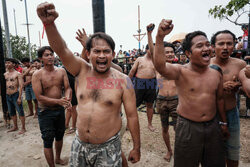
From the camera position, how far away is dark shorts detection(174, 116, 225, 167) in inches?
80.3

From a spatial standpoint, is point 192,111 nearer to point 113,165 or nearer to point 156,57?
point 156,57

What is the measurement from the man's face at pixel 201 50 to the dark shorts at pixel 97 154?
146 cm

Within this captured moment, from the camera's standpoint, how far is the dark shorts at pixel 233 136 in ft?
7.94

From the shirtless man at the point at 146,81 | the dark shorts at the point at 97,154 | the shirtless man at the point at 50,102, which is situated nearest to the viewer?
the dark shorts at the point at 97,154

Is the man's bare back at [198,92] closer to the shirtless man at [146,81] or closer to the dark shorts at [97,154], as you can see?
the dark shorts at [97,154]

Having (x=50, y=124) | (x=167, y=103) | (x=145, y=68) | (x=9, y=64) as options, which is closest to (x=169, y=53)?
(x=167, y=103)

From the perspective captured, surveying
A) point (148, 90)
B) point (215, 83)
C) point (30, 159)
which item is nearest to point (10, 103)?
point (30, 159)

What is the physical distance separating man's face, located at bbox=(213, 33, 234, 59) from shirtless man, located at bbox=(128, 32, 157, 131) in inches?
101

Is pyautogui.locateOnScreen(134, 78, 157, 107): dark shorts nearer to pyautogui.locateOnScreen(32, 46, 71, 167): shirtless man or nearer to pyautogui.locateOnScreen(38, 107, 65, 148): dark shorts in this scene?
pyautogui.locateOnScreen(32, 46, 71, 167): shirtless man

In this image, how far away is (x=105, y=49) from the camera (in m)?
1.91

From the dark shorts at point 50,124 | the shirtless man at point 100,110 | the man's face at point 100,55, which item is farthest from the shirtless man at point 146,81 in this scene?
the man's face at point 100,55

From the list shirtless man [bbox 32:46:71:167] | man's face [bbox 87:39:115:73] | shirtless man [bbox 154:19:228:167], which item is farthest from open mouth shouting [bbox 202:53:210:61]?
shirtless man [bbox 32:46:71:167]

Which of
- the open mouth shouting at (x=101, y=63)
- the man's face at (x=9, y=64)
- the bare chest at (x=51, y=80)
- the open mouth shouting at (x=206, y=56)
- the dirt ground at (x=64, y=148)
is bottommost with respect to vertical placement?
the dirt ground at (x=64, y=148)

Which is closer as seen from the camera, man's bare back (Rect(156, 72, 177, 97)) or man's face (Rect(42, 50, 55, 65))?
man's face (Rect(42, 50, 55, 65))
